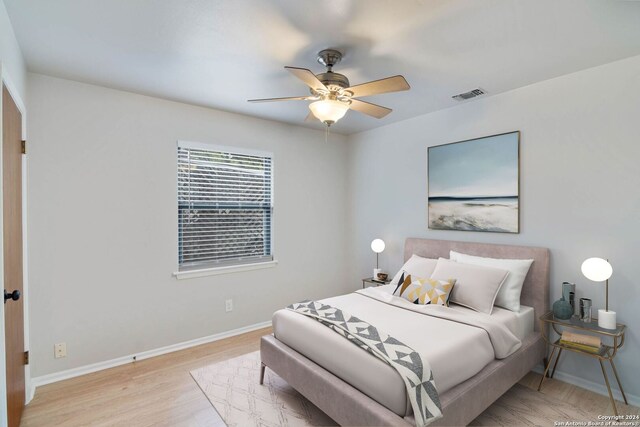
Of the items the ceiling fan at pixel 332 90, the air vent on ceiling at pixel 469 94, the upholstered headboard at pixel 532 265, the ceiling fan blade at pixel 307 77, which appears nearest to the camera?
the ceiling fan blade at pixel 307 77

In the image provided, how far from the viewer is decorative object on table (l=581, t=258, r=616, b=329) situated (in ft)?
7.66

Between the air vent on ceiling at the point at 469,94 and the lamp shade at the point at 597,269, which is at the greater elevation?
the air vent on ceiling at the point at 469,94

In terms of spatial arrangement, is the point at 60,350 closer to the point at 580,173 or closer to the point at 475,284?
the point at 475,284

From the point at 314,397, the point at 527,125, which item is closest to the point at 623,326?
the point at 527,125

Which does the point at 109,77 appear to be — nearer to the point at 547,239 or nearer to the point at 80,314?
the point at 80,314

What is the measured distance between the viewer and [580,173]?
2.65m

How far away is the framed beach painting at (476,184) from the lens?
304cm

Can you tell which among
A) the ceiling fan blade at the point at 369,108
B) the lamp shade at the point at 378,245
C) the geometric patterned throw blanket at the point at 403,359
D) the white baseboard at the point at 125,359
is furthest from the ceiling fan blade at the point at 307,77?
the white baseboard at the point at 125,359

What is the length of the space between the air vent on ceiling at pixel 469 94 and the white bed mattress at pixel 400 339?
1.98m

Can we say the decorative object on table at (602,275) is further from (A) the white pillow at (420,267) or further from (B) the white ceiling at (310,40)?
(B) the white ceiling at (310,40)

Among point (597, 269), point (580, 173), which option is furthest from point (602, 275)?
point (580, 173)

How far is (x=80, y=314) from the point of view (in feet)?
9.28

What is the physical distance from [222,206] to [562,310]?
10.9 ft

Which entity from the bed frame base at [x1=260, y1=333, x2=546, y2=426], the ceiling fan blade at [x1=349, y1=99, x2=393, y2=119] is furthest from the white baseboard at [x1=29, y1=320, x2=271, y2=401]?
the ceiling fan blade at [x1=349, y1=99, x2=393, y2=119]
